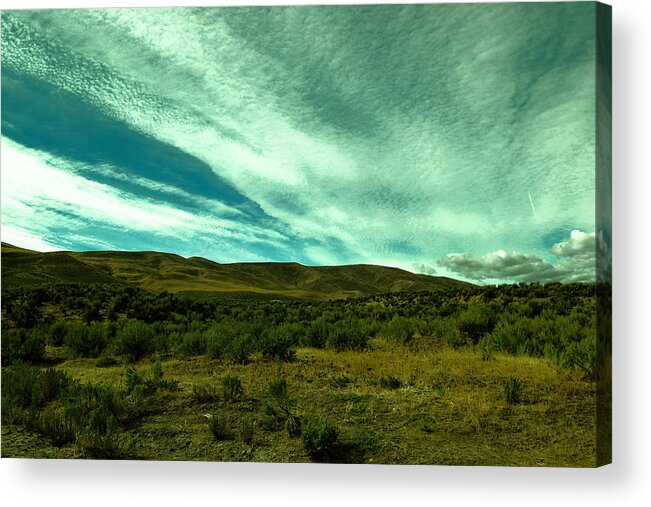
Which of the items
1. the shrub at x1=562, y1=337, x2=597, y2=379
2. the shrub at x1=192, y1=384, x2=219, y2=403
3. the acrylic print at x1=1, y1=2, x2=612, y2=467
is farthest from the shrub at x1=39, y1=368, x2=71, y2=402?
the shrub at x1=562, y1=337, x2=597, y2=379

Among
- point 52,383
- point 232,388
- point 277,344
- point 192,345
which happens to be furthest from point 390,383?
point 52,383

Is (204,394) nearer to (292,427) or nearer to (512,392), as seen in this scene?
(292,427)

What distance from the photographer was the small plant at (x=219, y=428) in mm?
6477

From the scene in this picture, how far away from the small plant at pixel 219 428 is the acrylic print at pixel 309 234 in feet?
0.10

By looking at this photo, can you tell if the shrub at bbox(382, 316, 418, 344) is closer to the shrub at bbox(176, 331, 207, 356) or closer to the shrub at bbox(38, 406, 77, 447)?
the shrub at bbox(176, 331, 207, 356)

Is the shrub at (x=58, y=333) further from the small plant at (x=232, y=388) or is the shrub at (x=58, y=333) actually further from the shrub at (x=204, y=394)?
the small plant at (x=232, y=388)

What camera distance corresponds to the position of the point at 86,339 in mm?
7656

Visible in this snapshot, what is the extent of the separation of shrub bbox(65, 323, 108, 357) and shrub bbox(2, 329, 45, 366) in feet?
1.25

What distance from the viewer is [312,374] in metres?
6.95

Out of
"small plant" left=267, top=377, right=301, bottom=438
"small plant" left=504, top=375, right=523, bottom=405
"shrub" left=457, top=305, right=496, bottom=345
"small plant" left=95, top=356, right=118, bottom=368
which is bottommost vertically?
"small plant" left=267, top=377, right=301, bottom=438

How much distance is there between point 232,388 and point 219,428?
0.53 metres

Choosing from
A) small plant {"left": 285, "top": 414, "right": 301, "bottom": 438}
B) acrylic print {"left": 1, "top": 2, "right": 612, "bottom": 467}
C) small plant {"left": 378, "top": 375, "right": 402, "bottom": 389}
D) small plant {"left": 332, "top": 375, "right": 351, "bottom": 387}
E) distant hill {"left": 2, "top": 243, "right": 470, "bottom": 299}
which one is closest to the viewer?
acrylic print {"left": 1, "top": 2, "right": 612, "bottom": 467}

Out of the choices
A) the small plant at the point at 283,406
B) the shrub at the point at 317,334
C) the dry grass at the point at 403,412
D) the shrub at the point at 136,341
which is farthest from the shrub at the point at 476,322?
the shrub at the point at 136,341

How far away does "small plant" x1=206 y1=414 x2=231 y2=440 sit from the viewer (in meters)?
6.48
